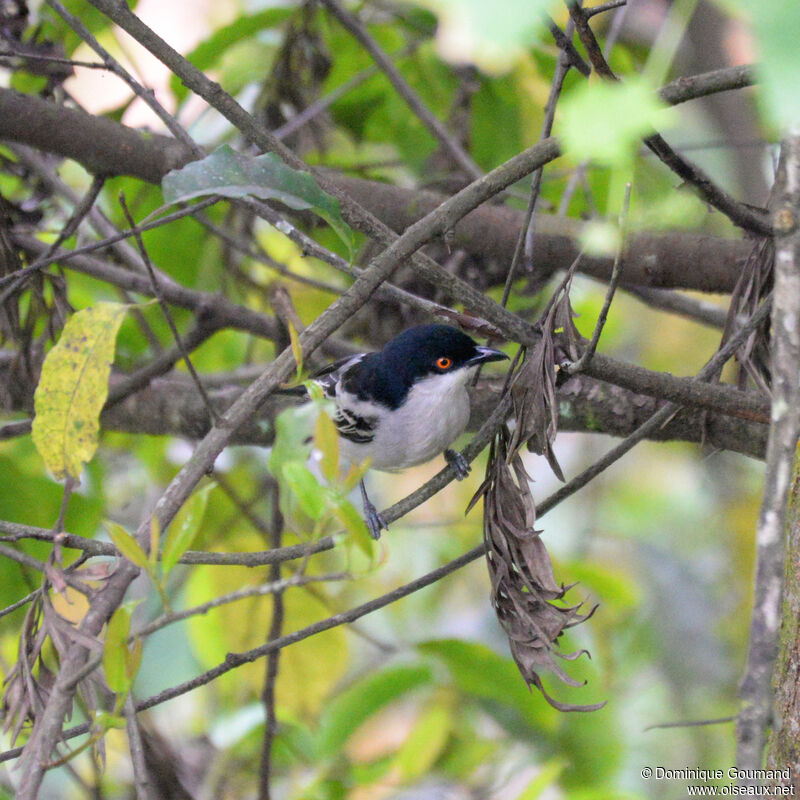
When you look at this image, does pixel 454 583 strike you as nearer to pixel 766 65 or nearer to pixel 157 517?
pixel 157 517

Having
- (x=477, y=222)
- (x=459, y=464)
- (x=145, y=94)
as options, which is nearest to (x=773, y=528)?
(x=459, y=464)

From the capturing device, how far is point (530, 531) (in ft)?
7.50

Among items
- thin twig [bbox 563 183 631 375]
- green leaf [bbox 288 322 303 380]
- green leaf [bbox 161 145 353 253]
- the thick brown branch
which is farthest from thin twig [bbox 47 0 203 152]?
thin twig [bbox 563 183 631 375]

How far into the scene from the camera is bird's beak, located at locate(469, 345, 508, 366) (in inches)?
144

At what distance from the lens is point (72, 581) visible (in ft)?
6.38

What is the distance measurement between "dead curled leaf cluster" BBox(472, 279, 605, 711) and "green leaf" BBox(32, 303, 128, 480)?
1016mm

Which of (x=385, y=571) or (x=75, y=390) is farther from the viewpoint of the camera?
(x=385, y=571)

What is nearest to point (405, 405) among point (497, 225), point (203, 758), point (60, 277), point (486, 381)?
point (486, 381)

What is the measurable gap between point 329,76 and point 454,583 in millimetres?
3801

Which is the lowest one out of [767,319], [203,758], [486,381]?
[203,758]

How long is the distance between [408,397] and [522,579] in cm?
171

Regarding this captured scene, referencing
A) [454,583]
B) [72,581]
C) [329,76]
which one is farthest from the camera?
[454,583]

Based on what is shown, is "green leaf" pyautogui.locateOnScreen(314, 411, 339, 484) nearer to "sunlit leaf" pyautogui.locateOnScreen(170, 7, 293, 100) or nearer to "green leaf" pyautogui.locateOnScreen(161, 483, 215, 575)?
"green leaf" pyautogui.locateOnScreen(161, 483, 215, 575)

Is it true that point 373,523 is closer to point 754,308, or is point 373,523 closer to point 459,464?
point 459,464
